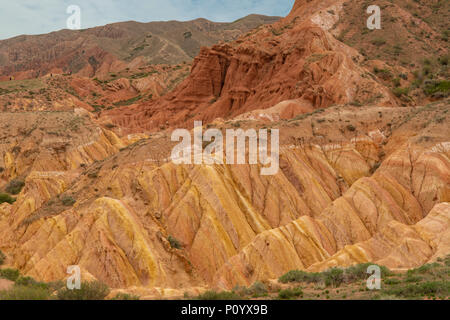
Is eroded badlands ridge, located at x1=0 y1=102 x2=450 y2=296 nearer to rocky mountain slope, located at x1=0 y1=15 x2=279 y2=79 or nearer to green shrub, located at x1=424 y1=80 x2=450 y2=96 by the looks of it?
green shrub, located at x1=424 y1=80 x2=450 y2=96

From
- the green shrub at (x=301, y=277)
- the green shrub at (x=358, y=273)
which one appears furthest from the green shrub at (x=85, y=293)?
the green shrub at (x=358, y=273)

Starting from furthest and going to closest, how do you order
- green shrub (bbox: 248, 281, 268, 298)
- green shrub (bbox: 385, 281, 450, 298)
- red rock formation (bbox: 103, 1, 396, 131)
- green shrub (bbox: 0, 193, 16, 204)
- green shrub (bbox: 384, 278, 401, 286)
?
red rock formation (bbox: 103, 1, 396, 131), green shrub (bbox: 0, 193, 16, 204), green shrub (bbox: 384, 278, 401, 286), green shrub (bbox: 248, 281, 268, 298), green shrub (bbox: 385, 281, 450, 298)

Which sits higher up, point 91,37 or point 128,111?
point 91,37

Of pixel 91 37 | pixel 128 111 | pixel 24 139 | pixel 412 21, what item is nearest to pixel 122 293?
pixel 24 139

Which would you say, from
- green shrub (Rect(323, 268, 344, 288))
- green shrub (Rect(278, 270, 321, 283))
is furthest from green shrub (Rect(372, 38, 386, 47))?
green shrub (Rect(278, 270, 321, 283))

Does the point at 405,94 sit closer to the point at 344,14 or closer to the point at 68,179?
the point at 344,14

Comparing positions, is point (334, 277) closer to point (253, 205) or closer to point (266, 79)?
point (253, 205)

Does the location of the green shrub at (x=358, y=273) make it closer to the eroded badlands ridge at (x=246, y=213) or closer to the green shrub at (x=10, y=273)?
the eroded badlands ridge at (x=246, y=213)
